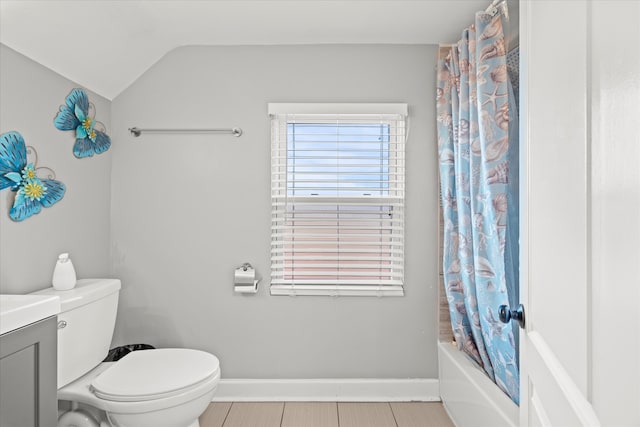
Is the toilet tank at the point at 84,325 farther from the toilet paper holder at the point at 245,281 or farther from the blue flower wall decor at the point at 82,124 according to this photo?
the blue flower wall decor at the point at 82,124

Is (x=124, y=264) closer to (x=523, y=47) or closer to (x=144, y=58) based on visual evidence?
(x=144, y=58)

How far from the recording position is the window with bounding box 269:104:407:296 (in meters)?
2.50

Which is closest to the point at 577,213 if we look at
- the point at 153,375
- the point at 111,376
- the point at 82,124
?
the point at 153,375

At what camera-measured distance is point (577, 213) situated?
0.81 m

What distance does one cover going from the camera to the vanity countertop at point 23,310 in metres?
1.20

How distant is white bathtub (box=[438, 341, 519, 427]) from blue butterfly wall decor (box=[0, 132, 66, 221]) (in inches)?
85.4

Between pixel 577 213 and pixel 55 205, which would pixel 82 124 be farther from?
pixel 577 213

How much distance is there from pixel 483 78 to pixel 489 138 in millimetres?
271

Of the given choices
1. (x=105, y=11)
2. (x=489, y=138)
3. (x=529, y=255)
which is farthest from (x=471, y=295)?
(x=105, y=11)

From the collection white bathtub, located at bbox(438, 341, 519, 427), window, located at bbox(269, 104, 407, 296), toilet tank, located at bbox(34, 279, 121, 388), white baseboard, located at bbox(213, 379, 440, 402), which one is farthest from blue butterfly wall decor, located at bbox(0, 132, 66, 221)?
white bathtub, located at bbox(438, 341, 519, 427)

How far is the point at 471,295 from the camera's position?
202cm

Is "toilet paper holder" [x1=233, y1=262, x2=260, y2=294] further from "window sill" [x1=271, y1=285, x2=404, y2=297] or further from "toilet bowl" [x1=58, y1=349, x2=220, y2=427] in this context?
"toilet bowl" [x1=58, y1=349, x2=220, y2=427]

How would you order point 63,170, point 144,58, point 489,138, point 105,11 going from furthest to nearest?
point 144,58, point 63,170, point 105,11, point 489,138

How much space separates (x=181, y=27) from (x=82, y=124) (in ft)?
2.46
